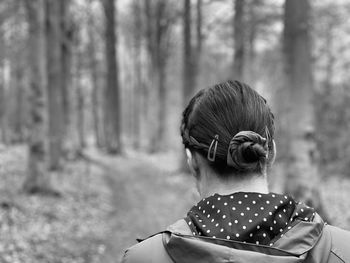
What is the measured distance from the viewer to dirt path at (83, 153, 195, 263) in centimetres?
895

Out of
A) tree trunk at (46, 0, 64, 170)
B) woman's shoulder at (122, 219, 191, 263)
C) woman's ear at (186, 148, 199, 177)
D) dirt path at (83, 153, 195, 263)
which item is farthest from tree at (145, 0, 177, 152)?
woman's shoulder at (122, 219, 191, 263)

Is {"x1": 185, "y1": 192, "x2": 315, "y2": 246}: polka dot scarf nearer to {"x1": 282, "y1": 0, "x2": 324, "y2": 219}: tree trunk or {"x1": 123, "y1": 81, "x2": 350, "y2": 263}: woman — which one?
{"x1": 123, "y1": 81, "x2": 350, "y2": 263}: woman

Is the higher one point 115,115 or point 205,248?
point 205,248

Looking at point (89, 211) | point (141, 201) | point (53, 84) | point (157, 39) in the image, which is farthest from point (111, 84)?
point (89, 211)

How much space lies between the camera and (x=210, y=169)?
158 cm

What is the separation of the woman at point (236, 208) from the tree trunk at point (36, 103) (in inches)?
378

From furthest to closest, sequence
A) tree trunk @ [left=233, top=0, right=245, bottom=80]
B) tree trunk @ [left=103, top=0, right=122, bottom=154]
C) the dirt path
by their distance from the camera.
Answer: tree trunk @ [left=103, top=0, right=122, bottom=154] < tree trunk @ [left=233, top=0, right=245, bottom=80] < the dirt path

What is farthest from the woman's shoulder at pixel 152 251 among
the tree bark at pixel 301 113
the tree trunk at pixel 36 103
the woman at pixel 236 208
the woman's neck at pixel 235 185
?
the tree trunk at pixel 36 103

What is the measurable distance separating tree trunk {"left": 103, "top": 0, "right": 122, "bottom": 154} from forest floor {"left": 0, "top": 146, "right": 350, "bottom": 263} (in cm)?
A: 864

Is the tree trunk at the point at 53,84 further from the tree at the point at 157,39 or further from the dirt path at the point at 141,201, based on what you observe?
the tree at the point at 157,39

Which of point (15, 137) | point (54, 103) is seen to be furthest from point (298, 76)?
point (15, 137)

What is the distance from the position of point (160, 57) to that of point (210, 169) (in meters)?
26.9

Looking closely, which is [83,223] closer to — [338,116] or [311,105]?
[311,105]

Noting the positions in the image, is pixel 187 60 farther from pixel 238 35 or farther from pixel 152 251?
pixel 152 251
